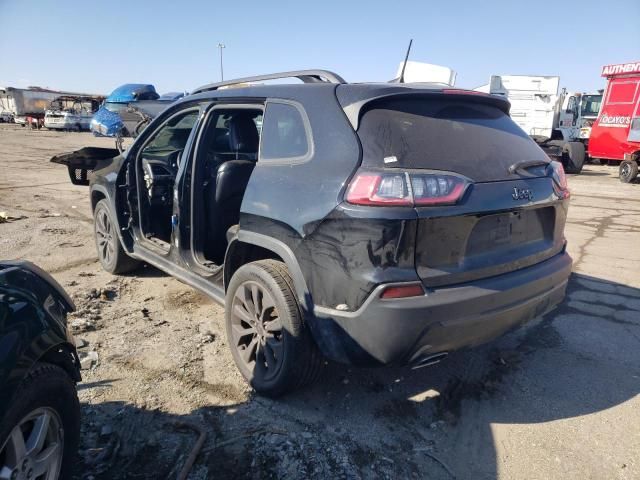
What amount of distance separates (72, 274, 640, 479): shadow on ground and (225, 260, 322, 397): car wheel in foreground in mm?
189

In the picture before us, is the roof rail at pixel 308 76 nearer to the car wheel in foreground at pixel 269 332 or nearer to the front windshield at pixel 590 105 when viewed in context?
the car wheel in foreground at pixel 269 332

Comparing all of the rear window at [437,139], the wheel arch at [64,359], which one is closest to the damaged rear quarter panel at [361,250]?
the rear window at [437,139]

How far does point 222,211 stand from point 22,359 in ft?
6.83

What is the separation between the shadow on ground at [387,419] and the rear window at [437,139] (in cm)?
141

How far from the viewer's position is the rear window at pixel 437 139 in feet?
→ 7.53

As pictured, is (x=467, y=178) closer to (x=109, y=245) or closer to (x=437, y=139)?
(x=437, y=139)

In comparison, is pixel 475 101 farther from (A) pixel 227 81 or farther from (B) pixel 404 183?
(A) pixel 227 81

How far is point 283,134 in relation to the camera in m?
2.78

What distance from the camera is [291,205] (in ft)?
8.32

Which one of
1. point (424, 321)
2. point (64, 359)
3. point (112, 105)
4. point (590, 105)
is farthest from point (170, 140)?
point (590, 105)

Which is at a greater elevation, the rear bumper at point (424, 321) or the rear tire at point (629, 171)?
the rear bumper at point (424, 321)

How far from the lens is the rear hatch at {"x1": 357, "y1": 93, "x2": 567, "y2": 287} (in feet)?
7.32

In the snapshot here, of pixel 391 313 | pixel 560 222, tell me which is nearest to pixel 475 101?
pixel 560 222

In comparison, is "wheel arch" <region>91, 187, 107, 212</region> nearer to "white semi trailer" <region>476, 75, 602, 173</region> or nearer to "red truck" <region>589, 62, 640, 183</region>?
"red truck" <region>589, 62, 640, 183</region>
